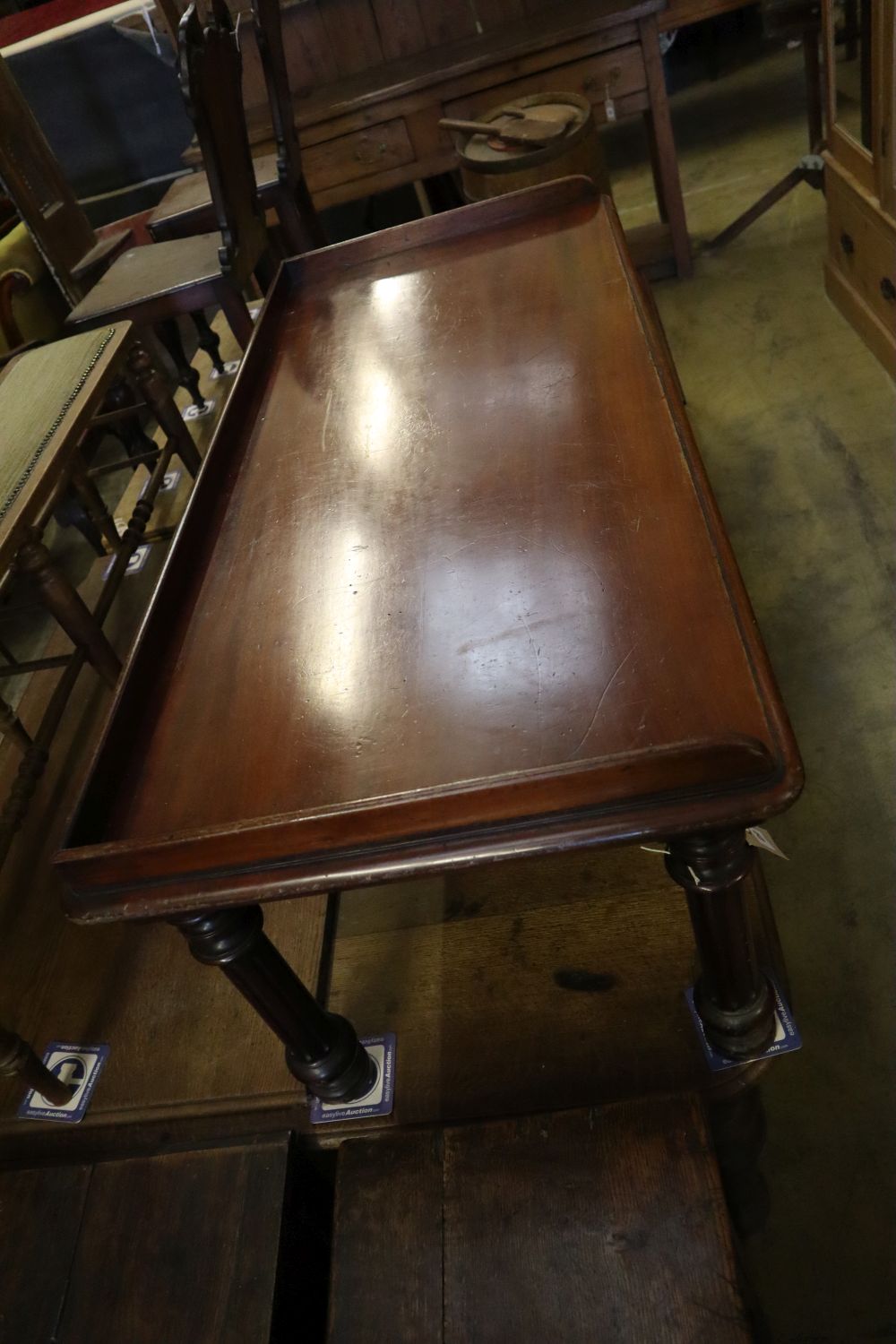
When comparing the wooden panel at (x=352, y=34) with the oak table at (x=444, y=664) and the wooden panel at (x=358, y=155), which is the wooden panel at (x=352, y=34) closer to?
the wooden panel at (x=358, y=155)

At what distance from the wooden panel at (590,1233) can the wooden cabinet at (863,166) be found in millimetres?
2284

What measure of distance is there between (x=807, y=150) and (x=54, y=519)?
356cm

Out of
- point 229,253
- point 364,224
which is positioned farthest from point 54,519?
point 364,224

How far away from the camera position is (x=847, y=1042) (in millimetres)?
1503

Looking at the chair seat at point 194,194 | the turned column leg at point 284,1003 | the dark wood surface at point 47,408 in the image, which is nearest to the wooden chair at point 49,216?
the chair seat at point 194,194

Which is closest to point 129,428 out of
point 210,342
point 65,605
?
point 210,342

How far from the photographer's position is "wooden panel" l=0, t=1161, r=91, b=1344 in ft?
3.88

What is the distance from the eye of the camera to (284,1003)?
1.18 metres

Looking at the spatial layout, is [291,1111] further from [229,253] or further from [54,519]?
[54,519]

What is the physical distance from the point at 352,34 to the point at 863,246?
2270 millimetres

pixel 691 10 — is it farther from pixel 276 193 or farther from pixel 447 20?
pixel 276 193

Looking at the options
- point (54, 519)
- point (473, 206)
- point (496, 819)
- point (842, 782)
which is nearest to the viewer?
point (496, 819)

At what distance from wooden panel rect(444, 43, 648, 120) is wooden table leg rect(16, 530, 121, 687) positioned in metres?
2.50

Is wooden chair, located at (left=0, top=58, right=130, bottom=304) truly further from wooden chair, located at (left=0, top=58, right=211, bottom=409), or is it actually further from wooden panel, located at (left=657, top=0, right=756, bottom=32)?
wooden panel, located at (left=657, top=0, right=756, bottom=32)
